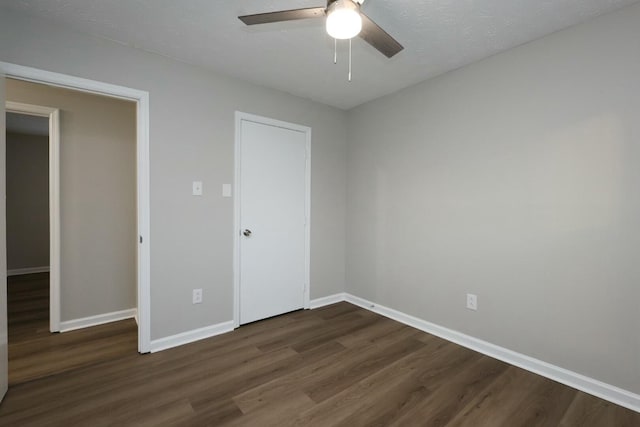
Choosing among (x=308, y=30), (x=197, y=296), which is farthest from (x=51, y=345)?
(x=308, y=30)

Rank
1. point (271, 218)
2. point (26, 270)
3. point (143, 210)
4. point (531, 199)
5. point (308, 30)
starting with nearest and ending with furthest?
point (308, 30), point (531, 199), point (143, 210), point (271, 218), point (26, 270)

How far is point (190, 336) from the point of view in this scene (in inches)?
97.6

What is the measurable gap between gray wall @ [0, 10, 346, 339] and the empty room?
0.02 metres

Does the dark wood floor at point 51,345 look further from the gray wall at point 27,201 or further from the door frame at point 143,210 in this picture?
the gray wall at point 27,201

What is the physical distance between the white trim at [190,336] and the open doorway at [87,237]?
0.24m

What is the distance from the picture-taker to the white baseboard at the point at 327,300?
3.32 metres

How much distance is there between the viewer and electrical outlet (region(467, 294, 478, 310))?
7.83ft

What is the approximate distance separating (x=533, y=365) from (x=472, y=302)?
56 centimetres

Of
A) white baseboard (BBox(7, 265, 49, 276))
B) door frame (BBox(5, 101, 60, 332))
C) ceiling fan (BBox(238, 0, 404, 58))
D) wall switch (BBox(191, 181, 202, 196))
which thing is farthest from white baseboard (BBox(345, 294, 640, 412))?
white baseboard (BBox(7, 265, 49, 276))

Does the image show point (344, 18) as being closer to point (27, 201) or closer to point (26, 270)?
point (27, 201)

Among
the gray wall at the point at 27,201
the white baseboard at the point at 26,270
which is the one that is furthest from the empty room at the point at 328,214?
the gray wall at the point at 27,201

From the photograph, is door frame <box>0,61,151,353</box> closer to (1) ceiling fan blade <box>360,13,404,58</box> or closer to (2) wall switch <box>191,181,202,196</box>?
(2) wall switch <box>191,181,202,196</box>

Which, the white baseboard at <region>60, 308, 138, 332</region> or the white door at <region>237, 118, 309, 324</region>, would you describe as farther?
the white door at <region>237, 118, 309, 324</region>

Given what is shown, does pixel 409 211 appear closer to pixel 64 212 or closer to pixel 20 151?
pixel 64 212
